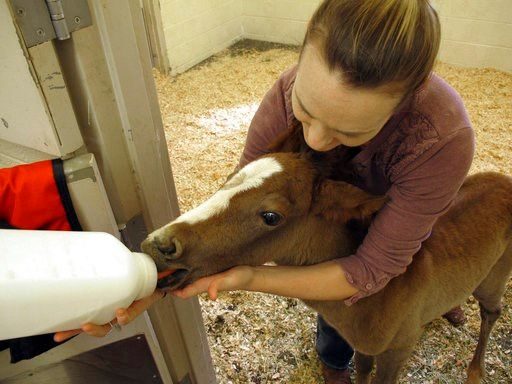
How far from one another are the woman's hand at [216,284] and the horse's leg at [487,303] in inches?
50.3

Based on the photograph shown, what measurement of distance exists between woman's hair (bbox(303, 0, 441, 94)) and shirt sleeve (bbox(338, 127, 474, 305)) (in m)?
0.24

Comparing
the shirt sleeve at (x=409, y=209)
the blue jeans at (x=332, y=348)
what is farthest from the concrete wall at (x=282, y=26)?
the shirt sleeve at (x=409, y=209)

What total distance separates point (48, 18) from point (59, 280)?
47 cm

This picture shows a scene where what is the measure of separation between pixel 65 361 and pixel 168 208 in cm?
54

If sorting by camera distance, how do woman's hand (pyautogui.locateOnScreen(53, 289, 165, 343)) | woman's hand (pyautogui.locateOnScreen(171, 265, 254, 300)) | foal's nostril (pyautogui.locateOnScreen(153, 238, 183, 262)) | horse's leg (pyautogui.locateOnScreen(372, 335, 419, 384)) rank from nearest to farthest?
woman's hand (pyautogui.locateOnScreen(53, 289, 165, 343)), foal's nostril (pyautogui.locateOnScreen(153, 238, 183, 262)), woman's hand (pyautogui.locateOnScreen(171, 265, 254, 300)), horse's leg (pyautogui.locateOnScreen(372, 335, 419, 384))

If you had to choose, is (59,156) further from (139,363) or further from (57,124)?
(139,363)

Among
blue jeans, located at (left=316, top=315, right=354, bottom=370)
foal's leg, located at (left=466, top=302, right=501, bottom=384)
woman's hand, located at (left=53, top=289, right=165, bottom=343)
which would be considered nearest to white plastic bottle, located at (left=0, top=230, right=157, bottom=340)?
woman's hand, located at (left=53, top=289, right=165, bottom=343)

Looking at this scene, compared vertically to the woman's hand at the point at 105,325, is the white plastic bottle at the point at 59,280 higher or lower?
higher

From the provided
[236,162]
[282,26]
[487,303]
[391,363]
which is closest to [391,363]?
[391,363]

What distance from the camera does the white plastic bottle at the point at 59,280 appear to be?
0.73m

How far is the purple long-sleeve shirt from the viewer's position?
1.07m

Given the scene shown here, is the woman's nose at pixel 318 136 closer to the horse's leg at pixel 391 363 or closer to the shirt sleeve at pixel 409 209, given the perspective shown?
the shirt sleeve at pixel 409 209

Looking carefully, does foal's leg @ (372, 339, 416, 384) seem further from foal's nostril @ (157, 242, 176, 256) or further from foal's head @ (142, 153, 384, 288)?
foal's nostril @ (157, 242, 176, 256)

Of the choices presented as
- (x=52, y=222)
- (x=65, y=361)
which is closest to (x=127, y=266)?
(x=52, y=222)
